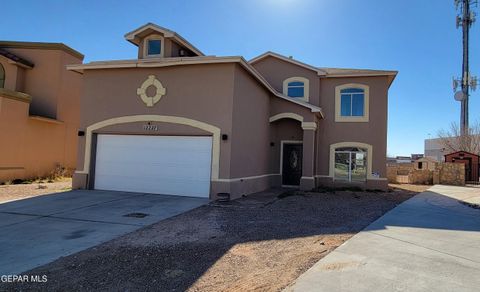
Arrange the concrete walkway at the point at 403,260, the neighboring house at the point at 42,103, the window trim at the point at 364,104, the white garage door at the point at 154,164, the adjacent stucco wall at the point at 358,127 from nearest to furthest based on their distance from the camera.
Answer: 1. the concrete walkway at the point at 403,260
2. the white garage door at the point at 154,164
3. the neighboring house at the point at 42,103
4. the adjacent stucco wall at the point at 358,127
5. the window trim at the point at 364,104

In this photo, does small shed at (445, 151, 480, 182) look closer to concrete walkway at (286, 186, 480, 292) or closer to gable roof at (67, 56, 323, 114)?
gable roof at (67, 56, 323, 114)

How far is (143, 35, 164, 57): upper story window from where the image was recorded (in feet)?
48.6

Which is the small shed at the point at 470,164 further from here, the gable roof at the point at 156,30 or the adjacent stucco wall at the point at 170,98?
the gable roof at the point at 156,30

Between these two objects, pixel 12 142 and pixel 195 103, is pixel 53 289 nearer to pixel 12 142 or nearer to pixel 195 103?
pixel 195 103

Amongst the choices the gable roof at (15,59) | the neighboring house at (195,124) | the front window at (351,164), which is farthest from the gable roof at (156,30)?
the front window at (351,164)

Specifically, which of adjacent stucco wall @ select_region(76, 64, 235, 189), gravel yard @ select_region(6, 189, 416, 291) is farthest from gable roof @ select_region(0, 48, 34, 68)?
gravel yard @ select_region(6, 189, 416, 291)

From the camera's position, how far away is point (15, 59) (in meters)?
18.8

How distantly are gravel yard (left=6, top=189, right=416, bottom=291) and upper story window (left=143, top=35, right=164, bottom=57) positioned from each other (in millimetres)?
8093

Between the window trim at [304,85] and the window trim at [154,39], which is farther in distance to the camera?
the window trim at [304,85]

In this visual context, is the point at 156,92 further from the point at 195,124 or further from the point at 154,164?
the point at 154,164

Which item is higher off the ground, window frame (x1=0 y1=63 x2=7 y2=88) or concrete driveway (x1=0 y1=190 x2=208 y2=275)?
window frame (x1=0 y1=63 x2=7 y2=88)

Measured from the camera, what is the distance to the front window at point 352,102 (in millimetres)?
18797

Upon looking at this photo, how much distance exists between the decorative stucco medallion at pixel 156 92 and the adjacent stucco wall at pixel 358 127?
9.44 metres

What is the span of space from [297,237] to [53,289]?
4.67m
